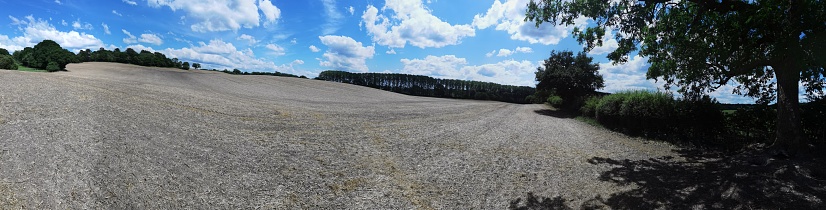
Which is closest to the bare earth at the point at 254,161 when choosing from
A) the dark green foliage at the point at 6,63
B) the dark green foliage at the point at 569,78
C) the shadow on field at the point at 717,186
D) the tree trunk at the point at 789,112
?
the shadow on field at the point at 717,186

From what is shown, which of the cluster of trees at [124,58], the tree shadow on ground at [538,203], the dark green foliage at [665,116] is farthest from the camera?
the cluster of trees at [124,58]

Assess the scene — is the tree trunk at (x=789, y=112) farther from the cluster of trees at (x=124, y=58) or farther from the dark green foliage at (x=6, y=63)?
the cluster of trees at (x=124, y=58)

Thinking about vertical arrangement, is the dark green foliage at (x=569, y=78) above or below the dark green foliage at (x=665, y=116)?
above

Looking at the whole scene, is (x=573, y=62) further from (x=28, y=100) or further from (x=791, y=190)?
(x=28, y=100)

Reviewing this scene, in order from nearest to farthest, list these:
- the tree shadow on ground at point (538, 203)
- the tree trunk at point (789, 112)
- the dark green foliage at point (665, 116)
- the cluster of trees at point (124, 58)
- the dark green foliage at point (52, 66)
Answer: the tree shadow on ground at point (538, 203)
the tree trunk at point (789, 112)
the dark green foliage at point (665, 116)
the dark green foliage at point (52, 66)
the cluster of trees at point (124, 58)

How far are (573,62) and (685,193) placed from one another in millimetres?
21804

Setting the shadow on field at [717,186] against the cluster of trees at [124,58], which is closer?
the shadow on field at [717,186]

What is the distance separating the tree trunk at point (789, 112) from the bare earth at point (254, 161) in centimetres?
251

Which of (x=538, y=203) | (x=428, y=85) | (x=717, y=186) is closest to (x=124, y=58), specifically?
(x=428, y=85)

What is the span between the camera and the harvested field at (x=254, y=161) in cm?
511

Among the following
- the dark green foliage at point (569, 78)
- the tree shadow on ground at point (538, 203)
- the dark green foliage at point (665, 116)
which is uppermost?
the dark green foliage at point (569, 78)

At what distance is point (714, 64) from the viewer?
9234mm

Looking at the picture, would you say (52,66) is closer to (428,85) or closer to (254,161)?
Answer: (254,161)

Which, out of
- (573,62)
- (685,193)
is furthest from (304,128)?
(573,62)
